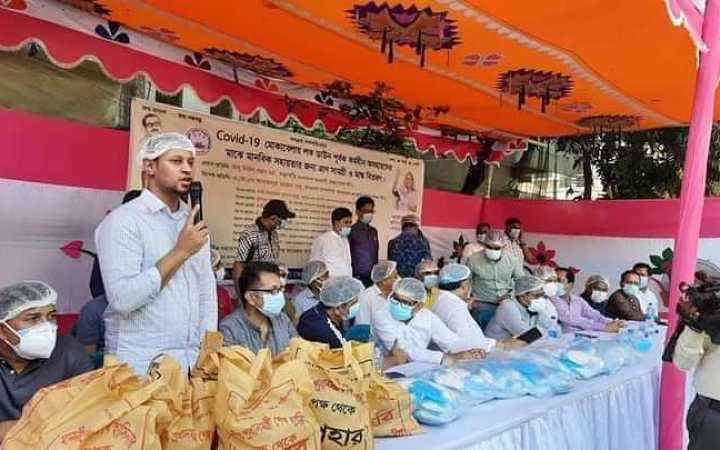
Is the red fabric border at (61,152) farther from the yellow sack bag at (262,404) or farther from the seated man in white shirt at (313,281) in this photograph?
the yellow sack bag at (262,404)

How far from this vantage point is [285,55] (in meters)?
4.32

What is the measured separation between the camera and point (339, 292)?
2.95 meters

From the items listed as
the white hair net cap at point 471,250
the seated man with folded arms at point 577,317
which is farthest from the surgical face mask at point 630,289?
the white hair net cap at point 471,250

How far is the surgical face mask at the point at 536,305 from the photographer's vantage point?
→ 13.1 feet

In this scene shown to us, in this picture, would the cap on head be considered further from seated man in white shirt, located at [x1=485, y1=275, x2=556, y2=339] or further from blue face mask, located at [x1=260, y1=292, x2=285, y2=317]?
blue face mask, located at [x1=260, y1=292, x2=285, y2=317]

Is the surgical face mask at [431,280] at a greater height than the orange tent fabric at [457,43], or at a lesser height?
lesser

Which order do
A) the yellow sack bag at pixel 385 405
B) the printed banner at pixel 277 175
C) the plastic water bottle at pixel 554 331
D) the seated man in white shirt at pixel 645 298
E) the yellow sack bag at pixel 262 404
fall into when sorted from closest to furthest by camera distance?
the yellow sack bag at pixel 262 404
the yellow sack bag at pixel 385 405
the plastic water bottle at pixel 554 331
the printed banner at pixel 277 175
the seated man in white shirt at pixel 645 298

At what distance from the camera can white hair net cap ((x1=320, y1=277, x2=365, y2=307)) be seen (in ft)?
9.61

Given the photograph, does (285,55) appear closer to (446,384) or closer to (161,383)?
(446,384)

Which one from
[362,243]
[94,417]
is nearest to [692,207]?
[94,417]

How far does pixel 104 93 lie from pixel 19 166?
780 mm

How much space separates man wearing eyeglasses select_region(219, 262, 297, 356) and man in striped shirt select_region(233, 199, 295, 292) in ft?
6.04

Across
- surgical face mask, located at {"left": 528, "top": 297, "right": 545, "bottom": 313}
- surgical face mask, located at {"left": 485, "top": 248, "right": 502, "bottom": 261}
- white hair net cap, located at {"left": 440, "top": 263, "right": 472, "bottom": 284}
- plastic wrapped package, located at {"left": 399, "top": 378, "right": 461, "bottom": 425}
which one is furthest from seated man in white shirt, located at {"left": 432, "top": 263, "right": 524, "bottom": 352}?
plastic wrapped package, located at {"left": 399, "top": 378, "right": 461, "bottom": 425}

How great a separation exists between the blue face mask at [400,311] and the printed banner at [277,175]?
5.69 feet
